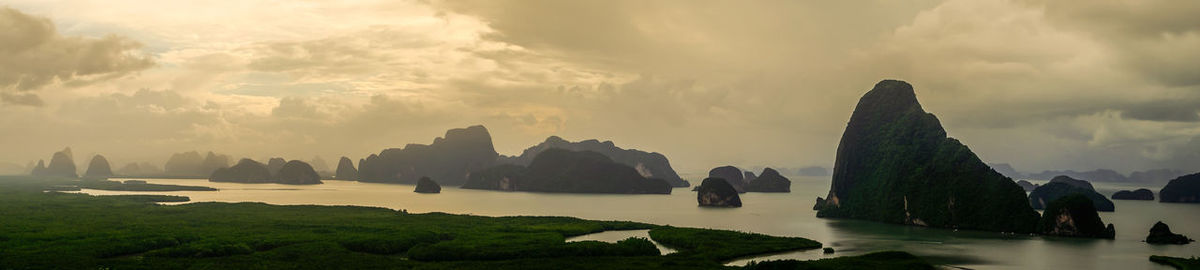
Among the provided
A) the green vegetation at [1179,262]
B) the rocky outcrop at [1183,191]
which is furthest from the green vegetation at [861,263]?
the rocky outcrop at [1183,191]

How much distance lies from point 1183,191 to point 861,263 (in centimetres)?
17728

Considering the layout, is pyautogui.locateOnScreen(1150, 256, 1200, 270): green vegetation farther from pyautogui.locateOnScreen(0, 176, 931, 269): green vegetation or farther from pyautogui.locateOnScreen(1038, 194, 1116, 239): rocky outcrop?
pyautogui.locateOnScreen(0, 176, 931, 269): green vegetation

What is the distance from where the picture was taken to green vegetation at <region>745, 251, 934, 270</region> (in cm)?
5094

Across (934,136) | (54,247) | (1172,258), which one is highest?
(934,136)

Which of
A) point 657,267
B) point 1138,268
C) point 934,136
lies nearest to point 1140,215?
point 934,136

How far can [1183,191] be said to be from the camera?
588 ft

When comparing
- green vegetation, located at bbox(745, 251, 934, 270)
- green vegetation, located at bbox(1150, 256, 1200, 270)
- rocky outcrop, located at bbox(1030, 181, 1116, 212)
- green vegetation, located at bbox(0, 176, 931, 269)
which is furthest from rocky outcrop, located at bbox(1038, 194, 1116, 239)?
rocky outcrop, located at bbox(1030, 181, 1116, 212)

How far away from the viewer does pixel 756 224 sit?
96438 millimetres

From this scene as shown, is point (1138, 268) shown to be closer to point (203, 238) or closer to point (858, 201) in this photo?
point (858, 201)

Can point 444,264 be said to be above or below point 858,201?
below

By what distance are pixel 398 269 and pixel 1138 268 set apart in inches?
2242

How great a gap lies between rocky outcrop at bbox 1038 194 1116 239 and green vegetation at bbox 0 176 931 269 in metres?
32.4

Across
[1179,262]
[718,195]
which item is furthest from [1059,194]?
[1179,262]

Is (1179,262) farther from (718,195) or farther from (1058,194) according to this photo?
(1058,194)
